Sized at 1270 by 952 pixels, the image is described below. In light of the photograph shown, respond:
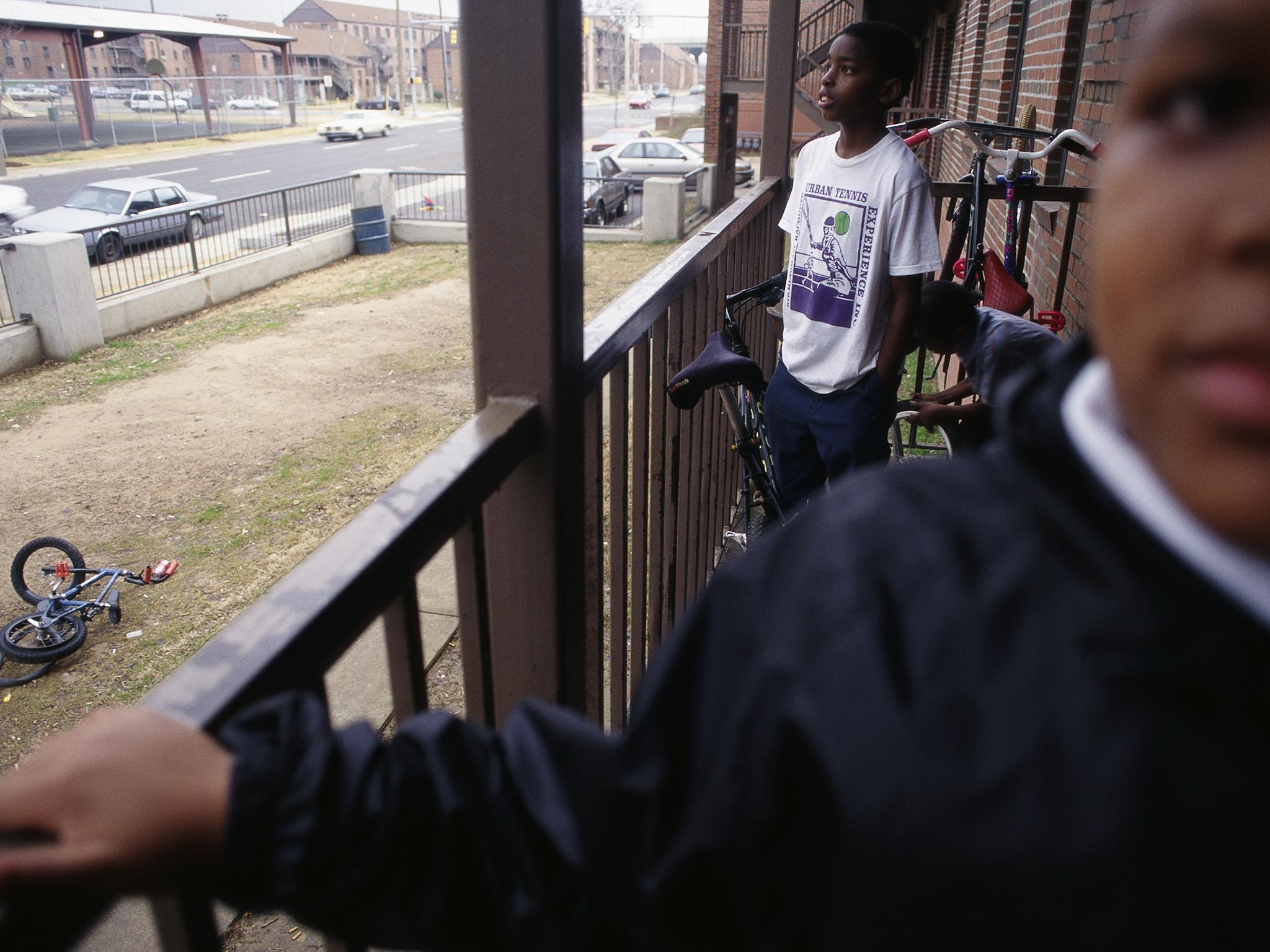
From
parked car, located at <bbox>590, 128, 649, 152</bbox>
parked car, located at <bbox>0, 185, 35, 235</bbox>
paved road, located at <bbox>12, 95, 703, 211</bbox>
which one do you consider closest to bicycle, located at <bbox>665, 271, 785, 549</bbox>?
parked car, located at <bbox>0, 185, 35, 235</bbox>

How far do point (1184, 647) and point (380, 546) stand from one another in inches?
32.0

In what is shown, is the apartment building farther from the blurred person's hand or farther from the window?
the blurred person's hand

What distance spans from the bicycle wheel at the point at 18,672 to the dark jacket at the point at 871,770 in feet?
19.0

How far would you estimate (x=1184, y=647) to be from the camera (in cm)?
59

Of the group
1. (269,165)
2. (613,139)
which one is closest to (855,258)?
(613,139)

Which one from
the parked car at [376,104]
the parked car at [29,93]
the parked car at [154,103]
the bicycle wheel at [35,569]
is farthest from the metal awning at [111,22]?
the bicycle wheel at [35,569]

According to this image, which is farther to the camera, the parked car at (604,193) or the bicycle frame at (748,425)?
the parked car at (604,193)

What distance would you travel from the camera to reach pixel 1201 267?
587 millimetres

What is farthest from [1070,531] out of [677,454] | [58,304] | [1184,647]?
[58,304]

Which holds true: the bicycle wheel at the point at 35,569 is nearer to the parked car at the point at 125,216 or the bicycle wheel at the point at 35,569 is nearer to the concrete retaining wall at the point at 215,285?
the concrete retaining wall at the point at 215,285

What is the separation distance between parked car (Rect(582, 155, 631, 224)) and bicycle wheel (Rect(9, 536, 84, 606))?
1377 centimetres

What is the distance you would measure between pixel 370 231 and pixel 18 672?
13.3 m

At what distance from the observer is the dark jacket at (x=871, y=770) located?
59 cm

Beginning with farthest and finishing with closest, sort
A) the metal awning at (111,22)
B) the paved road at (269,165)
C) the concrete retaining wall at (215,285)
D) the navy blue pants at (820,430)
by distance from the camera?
the metal awning at (111,22), the paved road at (269,165), the concrete retaining wall at (215,285), the navy blue pants at (820,430)
